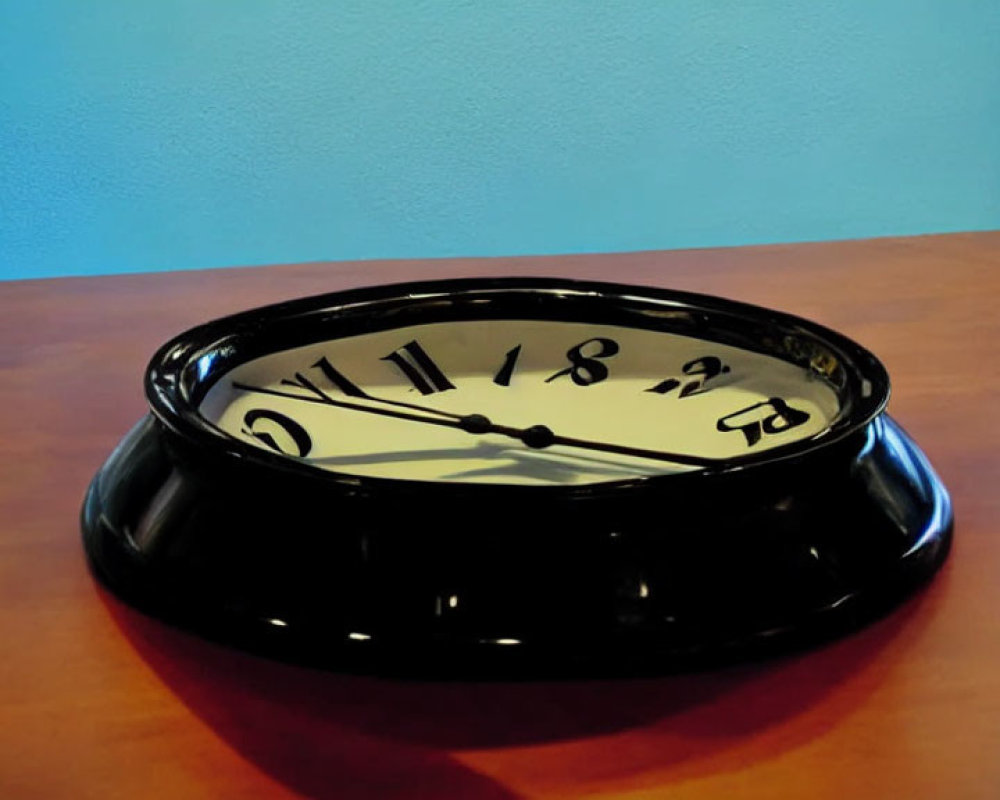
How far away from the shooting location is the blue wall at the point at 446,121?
5.70ft

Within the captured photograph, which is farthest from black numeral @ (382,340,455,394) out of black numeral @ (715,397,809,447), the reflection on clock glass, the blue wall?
the blue wall

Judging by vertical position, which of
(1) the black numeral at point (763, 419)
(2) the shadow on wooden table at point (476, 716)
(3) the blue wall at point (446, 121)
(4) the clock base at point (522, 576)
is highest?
(4) the clock base at point (522, 576)

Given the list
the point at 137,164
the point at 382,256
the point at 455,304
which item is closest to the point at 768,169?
the point at 382,256

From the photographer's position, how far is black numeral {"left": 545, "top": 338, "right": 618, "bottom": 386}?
514 mm

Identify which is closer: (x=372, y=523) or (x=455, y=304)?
(x=372, y=523)

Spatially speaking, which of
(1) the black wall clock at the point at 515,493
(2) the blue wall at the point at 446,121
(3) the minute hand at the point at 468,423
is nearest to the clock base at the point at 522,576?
(1) the black wall clock at the point at 515,493

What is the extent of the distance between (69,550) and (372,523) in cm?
15

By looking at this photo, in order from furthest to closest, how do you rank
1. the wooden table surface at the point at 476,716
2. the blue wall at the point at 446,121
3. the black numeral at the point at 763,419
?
1. the blue wall at the point at 446,121
2. the black numeral at the point at 763,419
3. the wooden table surface at the point at 476,716

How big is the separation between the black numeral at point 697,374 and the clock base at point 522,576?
0.45ft

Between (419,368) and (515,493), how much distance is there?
20 cm

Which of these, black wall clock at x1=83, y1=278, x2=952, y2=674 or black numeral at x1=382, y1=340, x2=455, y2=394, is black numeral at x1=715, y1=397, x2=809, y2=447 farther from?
black numeral at x1=382, y1=340, x2=455, y2=394

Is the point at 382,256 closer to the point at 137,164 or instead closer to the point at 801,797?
the point at 137,164

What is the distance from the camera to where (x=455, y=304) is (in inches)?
20.3

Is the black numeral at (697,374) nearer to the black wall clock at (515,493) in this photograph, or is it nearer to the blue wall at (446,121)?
the black wall clock at (515,493)
